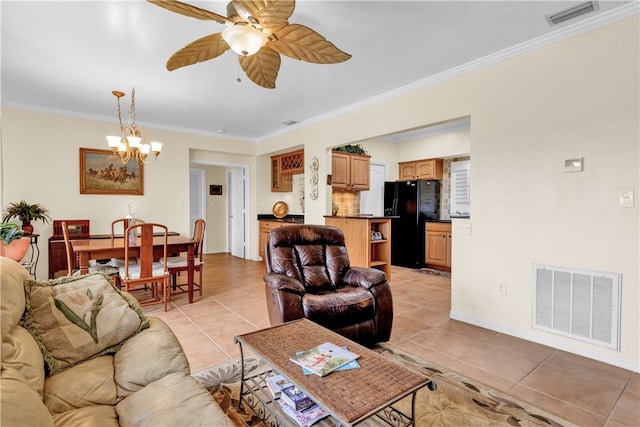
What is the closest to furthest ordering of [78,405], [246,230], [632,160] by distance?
[78,405], [632,160], [246,230]

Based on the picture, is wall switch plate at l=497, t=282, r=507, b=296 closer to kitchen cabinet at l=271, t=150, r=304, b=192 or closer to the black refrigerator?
the black refrigerator

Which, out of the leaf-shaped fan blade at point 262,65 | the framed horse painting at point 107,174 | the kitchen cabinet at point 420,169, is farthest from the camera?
the kitchen cabinet at point 420,169

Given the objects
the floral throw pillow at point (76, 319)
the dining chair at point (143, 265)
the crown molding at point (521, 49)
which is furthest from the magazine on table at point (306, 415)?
the crown molding at point (521, 49)

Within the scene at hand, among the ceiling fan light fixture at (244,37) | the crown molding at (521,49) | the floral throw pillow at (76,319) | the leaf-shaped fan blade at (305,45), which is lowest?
the floral throw pillow at (76,319)

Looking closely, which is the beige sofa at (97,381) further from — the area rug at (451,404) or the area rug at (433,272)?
the area rug at (433,272)

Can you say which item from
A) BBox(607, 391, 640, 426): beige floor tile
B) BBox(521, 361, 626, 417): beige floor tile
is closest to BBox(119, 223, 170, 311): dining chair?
BBox(521, 361, 626, 417): beige floor tile

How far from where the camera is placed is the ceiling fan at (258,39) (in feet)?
5.54

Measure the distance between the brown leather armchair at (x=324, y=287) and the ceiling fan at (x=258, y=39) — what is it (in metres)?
1.48

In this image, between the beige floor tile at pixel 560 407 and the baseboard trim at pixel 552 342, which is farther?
the baseboard trim at pixel 552 342

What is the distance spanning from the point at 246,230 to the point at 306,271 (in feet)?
14.0

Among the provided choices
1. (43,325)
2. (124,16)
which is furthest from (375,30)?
(43,325)

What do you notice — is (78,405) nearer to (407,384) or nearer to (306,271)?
(407,384)

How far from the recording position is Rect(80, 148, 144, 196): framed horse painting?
16.1ft

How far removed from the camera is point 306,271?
2.96m
